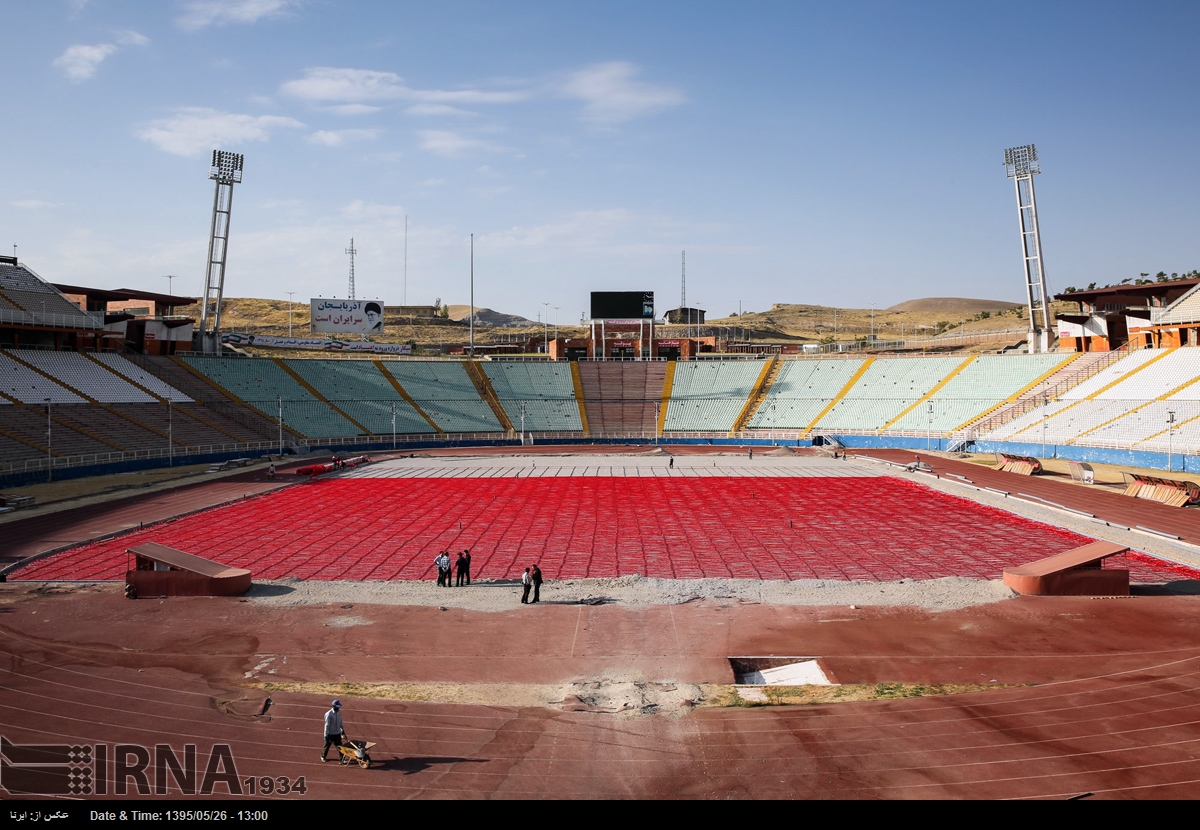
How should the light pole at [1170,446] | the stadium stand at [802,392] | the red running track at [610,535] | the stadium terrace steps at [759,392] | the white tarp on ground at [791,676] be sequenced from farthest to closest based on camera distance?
the stadium terrace steps at [759,392]
the stadium stand at [802,392]
the light pole at [1170,446]
the red running track at [610,535]
the white tarp on ground at [791,676]

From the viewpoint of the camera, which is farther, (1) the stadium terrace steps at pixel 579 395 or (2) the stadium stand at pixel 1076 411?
(1) the stadium terrace steps at pixel 579 395

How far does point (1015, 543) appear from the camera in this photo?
91.4 ft

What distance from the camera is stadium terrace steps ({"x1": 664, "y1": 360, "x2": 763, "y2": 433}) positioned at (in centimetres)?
7262

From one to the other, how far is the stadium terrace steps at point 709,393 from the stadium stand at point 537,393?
10056mm

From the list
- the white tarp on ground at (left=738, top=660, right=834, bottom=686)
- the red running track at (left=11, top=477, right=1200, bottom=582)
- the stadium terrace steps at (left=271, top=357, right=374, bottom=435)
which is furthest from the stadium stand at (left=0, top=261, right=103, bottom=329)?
the white tarp on ground at (left=738, top=660, right=834, bottom=686)

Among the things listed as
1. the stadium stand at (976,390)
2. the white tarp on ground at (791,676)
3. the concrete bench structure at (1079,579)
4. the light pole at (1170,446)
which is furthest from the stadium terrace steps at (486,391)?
the white tarp on ground at (791,676)

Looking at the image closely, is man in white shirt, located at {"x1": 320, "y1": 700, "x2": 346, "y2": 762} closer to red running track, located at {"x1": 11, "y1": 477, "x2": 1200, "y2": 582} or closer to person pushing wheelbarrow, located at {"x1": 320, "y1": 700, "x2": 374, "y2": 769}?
person pushing wheelbarrow, located at {"x1": 320, "y1": 700, "x2": 374, "y2": 769}

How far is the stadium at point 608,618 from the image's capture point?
40.5 feet

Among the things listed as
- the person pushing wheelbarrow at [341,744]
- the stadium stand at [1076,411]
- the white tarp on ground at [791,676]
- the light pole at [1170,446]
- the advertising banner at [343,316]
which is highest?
the advertising banner at [343,316]

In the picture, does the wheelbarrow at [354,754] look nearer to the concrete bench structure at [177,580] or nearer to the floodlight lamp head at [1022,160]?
the concrete bench structure at [177,580]

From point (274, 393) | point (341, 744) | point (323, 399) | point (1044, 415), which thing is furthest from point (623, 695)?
point (274, 393)

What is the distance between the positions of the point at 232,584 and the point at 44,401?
4024cm

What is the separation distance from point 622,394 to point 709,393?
8.99m
